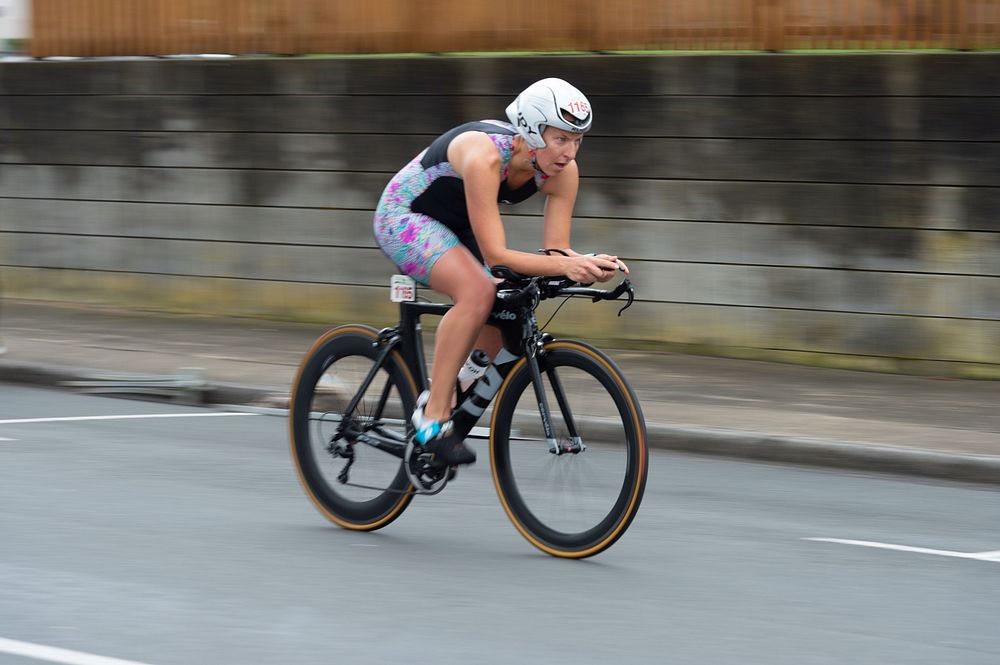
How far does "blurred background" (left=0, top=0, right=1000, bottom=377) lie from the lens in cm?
1101

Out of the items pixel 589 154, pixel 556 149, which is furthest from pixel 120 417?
pixel 556 149

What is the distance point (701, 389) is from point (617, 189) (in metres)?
2.40

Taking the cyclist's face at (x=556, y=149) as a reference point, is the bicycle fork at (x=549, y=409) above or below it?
below

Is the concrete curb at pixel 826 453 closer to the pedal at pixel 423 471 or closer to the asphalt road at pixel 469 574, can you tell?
the asphalt road at pixel 469 574

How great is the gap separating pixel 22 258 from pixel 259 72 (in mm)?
3436

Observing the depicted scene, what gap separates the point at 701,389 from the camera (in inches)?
408

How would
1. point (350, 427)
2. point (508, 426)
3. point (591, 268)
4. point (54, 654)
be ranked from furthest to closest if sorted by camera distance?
point (350, 427)
point (508, 426)
point (591, 268)
point (54, 654)

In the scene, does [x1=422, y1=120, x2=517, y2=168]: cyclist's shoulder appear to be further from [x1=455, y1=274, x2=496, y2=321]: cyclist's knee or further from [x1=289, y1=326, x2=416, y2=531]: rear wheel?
[x1=289, y1=326, x2=416, y2=531]: rear wheel

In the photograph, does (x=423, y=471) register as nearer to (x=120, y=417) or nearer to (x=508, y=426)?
(x=508, y=426)

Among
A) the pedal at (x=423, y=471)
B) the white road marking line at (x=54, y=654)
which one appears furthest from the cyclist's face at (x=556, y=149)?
the white road marking line at (x=54, y=654)

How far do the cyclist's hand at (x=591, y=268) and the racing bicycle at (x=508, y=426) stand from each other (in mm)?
62

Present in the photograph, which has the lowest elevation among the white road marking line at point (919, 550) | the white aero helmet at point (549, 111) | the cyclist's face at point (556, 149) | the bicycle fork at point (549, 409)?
the white road marking line at point (919, 550)

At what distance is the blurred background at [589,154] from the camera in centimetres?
1101

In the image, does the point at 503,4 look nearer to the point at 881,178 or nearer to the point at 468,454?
the point at 881,178
